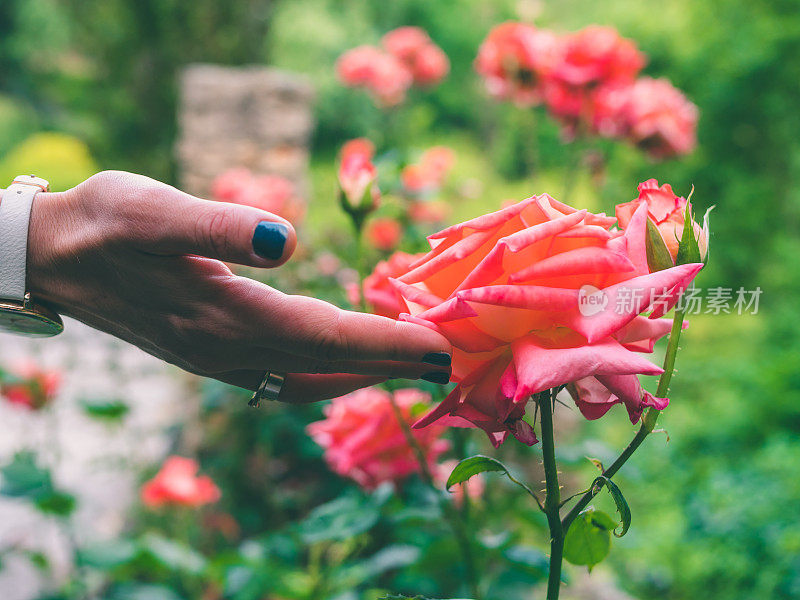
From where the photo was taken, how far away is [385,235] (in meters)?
Result: 1.79

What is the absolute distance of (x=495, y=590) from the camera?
95cm

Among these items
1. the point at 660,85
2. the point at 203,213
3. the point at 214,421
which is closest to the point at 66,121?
the point at 214,421

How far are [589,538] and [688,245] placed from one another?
19 centimetres

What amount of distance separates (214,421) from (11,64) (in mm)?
11610

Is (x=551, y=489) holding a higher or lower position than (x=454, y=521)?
higher

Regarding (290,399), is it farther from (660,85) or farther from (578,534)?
(660,85)

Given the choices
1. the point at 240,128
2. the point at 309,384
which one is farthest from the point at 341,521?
the point at 240,128

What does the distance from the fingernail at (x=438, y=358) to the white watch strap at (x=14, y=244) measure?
30 cm

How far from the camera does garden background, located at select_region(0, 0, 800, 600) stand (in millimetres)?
1074

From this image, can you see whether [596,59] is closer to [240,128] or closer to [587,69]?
[587,69]

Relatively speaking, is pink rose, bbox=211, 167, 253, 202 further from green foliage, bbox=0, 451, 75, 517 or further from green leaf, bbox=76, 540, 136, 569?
green leaf, bbox=76, 540, 136, 569

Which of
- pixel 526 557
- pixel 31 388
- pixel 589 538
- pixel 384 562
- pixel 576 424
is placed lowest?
pixel 576 424

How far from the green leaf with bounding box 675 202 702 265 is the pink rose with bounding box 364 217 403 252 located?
4.45 ft

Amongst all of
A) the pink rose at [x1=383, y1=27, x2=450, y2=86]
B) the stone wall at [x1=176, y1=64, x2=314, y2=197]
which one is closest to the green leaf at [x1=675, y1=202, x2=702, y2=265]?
the pink rose at [x1=383, y1=27, x2=450, y2=86]
